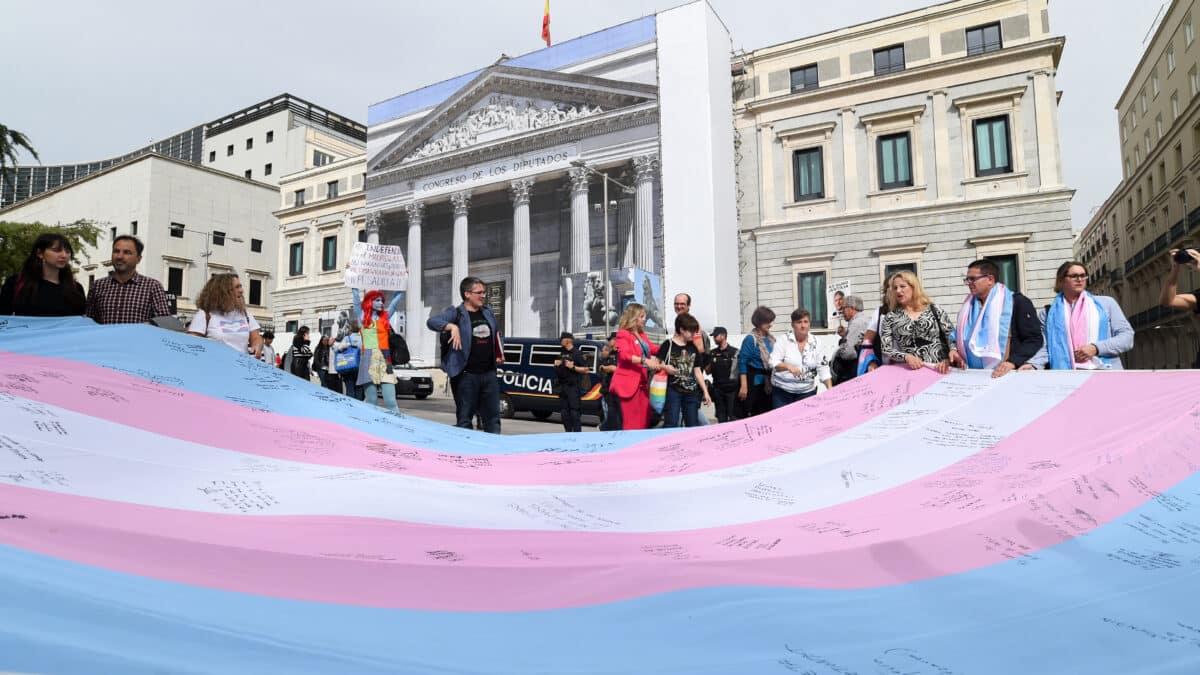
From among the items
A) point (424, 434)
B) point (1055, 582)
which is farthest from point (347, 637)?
point (424, 434)

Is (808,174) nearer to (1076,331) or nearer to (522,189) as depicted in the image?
(522,189)

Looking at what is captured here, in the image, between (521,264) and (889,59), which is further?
(521,264)

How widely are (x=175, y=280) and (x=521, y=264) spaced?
30316mm

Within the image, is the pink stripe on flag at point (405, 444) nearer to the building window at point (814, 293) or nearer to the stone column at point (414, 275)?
the building window at point (814, 293)

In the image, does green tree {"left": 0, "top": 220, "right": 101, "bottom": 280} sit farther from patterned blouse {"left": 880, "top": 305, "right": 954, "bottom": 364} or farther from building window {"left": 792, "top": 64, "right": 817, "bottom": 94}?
building window {"left": 792, "top": 64, "right": 817, "bottom": 94}

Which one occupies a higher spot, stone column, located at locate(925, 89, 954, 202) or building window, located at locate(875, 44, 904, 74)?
building window, located at locate(875, 44, 904, 74)

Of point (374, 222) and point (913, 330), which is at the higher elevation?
point (374, 222)

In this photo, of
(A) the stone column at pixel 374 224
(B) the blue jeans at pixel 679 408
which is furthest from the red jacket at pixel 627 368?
(A) the stone column at pixel 374 224

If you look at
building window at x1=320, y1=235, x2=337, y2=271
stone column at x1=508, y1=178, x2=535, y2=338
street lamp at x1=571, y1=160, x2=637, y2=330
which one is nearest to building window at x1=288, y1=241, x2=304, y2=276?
building window at x1=320, y1=235, x2=337, y2=271

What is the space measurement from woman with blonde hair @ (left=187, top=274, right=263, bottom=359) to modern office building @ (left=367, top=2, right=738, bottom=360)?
16.8 m

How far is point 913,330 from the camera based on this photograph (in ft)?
16.6

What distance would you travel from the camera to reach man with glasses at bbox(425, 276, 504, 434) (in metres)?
6.20

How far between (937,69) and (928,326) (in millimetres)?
22373

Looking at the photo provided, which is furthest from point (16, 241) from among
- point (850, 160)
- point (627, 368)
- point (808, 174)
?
point (850, 160)
